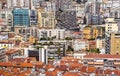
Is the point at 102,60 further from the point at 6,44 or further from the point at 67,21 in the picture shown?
the point at 67,21

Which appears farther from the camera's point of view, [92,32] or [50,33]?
[92,32]

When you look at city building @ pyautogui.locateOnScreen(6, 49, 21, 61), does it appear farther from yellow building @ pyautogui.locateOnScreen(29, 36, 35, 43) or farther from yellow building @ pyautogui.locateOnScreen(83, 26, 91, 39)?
yellow building @ pyautogui.locateOnScreen(83, 26, 91, 39)

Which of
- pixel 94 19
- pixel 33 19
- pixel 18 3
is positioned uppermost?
pixel 18 3

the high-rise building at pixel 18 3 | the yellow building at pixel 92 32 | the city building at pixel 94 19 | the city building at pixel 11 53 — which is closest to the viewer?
the city building at pixel 11 53

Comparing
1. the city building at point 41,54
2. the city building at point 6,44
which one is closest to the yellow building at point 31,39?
the city building at point 6,44

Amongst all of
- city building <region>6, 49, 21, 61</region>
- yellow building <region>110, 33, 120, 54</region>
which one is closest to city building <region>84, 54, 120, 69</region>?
yellow building <region>110, 33, 120, 54</region>

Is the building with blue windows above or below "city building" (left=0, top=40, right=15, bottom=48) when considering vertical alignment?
above

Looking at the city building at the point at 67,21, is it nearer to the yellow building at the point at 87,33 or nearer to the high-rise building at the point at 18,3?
the yellow building at the point at 87,33

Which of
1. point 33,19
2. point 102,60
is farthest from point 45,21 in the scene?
point 102,60
